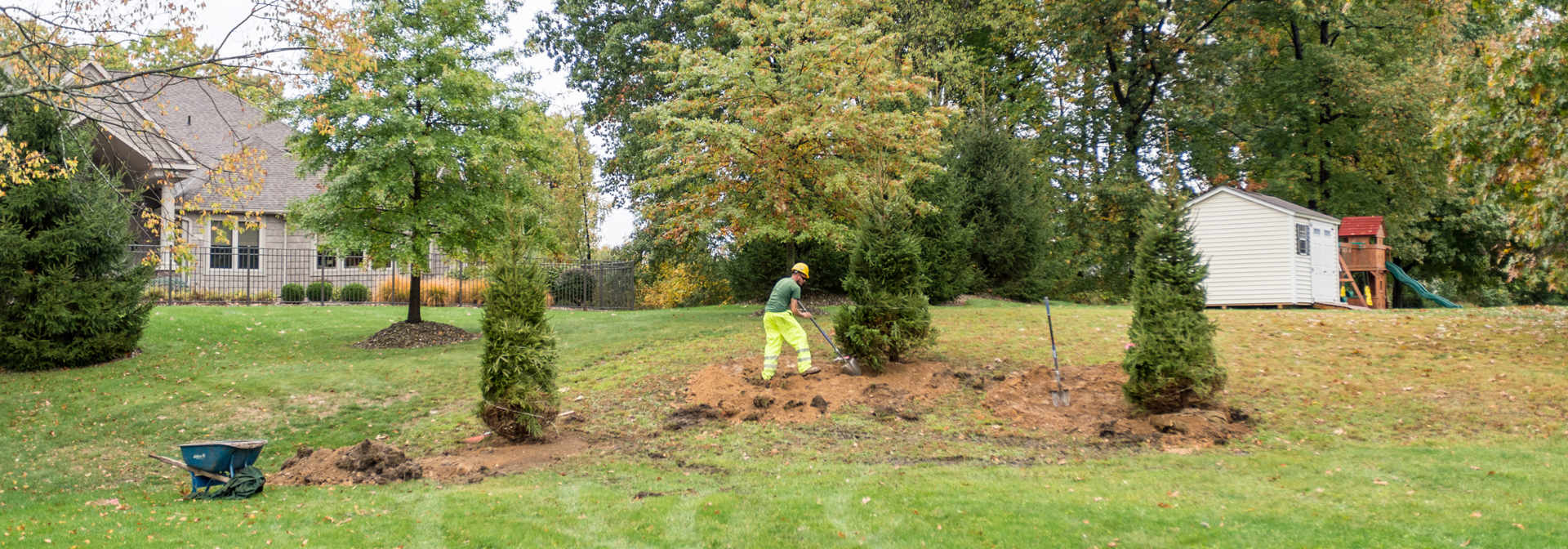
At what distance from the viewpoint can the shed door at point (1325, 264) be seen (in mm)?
23797

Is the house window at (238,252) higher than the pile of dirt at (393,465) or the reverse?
higher

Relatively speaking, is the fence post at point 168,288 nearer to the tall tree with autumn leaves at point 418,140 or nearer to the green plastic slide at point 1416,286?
the tall tree with autumn leaves at point 418,140

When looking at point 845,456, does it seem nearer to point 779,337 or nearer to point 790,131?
point 779,337

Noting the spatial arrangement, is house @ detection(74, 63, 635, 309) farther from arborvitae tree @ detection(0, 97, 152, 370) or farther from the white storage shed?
the white storage shed

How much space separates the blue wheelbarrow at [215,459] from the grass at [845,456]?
1.06 ft

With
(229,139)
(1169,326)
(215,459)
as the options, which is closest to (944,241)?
(1169,326)

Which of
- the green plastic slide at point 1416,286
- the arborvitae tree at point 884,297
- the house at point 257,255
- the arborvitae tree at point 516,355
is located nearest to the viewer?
the arborvitae tree at point 516,355

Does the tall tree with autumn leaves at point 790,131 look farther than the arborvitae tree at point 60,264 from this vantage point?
Yes

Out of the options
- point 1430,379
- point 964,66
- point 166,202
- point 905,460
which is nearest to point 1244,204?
point 964,66

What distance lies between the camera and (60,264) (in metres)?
13.3

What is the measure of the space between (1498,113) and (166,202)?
1101 inches

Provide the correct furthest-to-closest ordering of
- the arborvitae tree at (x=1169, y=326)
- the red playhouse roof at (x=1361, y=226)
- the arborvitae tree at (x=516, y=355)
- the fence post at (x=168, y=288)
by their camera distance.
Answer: the red playhouse roof at (x=1361, y=226)
the fence post at (x=168, y=288)
the arborvitae tree at (x=1169, y=326)
the arborvitae tree at (x=516, y=355)

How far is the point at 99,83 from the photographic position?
7.85 m

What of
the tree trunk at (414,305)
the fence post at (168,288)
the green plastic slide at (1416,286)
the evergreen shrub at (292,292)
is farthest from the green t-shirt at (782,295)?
the green plastic slide at (1416,286)
